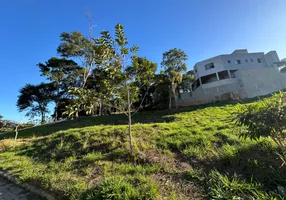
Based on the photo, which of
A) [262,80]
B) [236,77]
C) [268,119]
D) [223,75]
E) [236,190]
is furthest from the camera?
[223,75]

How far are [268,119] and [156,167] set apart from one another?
2263 mm

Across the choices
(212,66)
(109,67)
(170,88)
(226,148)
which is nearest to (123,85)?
(109,67)

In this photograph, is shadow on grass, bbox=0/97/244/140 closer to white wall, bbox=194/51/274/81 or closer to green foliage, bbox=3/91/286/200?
green foliage, bbox=3/91/286/200

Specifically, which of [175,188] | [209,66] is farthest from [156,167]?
[209,66]

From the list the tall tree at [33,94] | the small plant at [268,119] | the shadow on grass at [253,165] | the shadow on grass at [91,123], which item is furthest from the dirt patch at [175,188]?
the tall tree at [33,94]

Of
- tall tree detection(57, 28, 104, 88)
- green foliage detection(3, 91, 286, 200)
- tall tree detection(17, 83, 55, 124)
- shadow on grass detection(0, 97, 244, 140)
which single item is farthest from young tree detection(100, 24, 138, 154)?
tall tree detection(17, 83, 55, 124)

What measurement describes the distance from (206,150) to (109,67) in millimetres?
3324

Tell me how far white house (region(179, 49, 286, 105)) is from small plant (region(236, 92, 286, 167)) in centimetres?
1536

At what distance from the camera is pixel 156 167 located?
3.36 metres

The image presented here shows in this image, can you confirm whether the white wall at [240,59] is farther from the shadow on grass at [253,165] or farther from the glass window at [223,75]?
the shadow on grass at [253,165]

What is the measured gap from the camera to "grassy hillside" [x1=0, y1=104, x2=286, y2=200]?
2.47 meters

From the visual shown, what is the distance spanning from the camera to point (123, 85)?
5.07 m

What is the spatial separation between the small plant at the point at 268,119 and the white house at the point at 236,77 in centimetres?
1536

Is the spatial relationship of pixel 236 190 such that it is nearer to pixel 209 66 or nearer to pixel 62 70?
pixel 62 70
